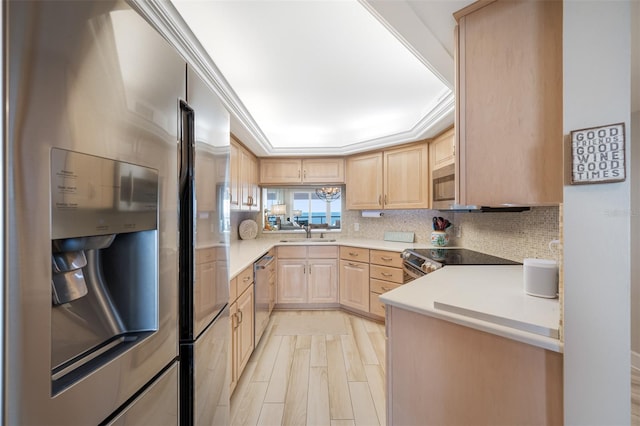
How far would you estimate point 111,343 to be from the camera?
670 millimetres

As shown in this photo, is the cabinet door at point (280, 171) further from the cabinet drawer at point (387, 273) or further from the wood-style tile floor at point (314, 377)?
the wood-style tile floor at point (314, 377)

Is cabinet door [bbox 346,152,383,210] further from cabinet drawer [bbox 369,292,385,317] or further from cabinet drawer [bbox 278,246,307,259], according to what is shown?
cabinet drawer [bbox 369,292,385,317]

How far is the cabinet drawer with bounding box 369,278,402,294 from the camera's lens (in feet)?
9.89

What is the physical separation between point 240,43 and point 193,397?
1.95 metres

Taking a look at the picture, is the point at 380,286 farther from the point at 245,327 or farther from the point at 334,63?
the point at 334,63

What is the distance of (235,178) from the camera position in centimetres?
282

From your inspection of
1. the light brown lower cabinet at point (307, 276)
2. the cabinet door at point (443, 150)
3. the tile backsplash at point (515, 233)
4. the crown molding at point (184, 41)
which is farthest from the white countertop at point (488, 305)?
the light brown lower cabinet at point (307, 276)

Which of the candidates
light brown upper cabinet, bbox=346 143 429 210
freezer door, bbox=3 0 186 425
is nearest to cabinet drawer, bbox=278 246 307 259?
light brown upper cabinet, bbox=346 143 429 210

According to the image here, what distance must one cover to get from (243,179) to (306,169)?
105 cm

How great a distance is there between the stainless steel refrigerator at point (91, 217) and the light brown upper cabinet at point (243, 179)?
1766 mm

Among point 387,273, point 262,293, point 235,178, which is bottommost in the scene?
point 262,293

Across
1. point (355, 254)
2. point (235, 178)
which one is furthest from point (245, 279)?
point (355, 254)

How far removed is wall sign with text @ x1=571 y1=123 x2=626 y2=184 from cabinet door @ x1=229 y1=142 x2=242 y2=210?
254cm

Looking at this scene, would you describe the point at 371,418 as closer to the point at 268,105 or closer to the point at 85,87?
the point at 85,87
